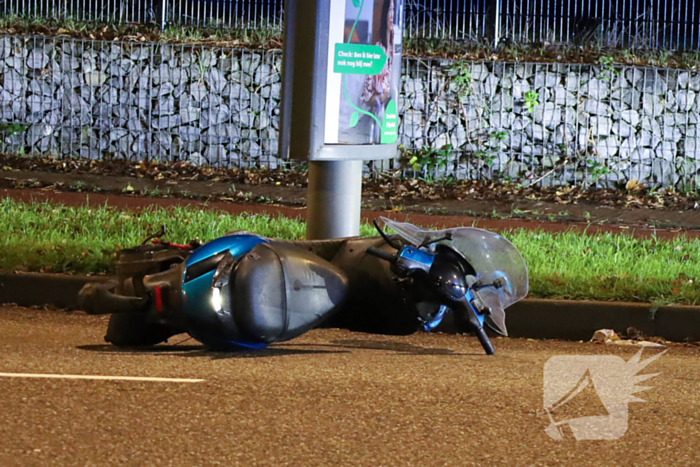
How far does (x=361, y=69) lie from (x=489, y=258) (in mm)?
2285

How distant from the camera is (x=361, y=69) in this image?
25.6 feet

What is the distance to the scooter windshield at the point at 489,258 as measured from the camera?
5.89m

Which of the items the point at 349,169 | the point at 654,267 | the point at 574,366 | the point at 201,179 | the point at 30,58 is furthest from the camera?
the point at 30,58

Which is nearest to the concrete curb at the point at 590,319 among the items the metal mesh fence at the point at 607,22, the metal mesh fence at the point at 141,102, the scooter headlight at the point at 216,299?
the scooter headlight at the point at 216,299

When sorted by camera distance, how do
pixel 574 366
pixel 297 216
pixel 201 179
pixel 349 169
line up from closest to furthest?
pixel 574 366 → pixel 349 169 → pixel 297 216 → pixel 201 179

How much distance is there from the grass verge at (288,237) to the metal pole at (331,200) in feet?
4.36

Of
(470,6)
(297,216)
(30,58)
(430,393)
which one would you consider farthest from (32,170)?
(430,393)

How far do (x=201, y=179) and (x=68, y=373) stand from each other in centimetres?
971

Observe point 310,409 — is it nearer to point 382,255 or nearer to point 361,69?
point 382,255

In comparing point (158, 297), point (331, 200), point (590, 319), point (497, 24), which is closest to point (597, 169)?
point (497, 24)

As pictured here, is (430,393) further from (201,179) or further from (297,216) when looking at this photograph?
(201,179)

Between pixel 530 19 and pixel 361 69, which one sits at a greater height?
pixel 530 19

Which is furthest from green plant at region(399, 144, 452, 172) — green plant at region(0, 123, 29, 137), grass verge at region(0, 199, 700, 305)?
green plant at region(0, 123, 29, 137)

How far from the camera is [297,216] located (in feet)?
39.1
